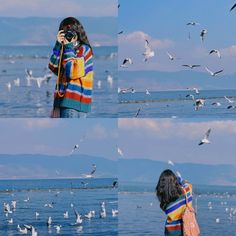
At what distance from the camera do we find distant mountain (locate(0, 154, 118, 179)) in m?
8.25

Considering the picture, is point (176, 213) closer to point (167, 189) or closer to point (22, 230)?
point (167, 189)

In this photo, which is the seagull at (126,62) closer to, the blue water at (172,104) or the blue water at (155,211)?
the blue water at (172,104)

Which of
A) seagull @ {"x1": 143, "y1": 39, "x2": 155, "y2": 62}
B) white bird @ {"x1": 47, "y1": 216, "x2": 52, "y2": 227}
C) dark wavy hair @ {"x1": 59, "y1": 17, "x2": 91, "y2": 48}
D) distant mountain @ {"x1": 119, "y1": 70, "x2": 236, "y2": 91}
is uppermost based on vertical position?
dark wavy hair @ {"x1": 59, "y1": 17, "x2": 91, "y2": 48}

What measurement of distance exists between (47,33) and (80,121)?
0.76 m

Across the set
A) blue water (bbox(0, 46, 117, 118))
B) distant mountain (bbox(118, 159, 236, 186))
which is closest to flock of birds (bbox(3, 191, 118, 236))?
distant mountain (bbox(118, 159, 236, 186))

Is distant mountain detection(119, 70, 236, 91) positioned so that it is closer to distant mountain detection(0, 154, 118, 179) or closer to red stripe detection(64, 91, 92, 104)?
red stripe detection(64, 91, 92, 104)

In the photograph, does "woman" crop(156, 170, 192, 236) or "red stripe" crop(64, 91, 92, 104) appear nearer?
"woman" crop(156, 170, 192, 236)

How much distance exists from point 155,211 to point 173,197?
0.44 m

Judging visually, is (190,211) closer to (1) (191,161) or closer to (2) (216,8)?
(1) (191,161)

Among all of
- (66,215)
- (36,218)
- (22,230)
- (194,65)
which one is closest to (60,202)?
(66,215)

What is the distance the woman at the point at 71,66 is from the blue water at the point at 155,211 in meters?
0.84

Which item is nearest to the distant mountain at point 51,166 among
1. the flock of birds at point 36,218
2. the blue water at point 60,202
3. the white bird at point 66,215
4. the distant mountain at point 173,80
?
the blue water at point 60,202

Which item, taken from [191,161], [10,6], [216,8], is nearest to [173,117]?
[191,161]

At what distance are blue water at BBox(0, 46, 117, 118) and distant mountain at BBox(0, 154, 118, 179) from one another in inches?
14.1
